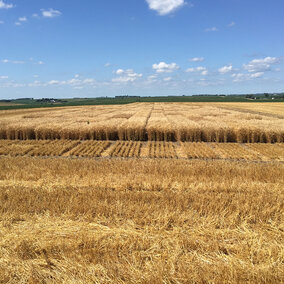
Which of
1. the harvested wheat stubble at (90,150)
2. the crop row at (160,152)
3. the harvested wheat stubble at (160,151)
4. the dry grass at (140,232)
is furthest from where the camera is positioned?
the harvested wheat stubble at (90,150)

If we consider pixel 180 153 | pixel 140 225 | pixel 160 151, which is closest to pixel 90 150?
pixel 160 151

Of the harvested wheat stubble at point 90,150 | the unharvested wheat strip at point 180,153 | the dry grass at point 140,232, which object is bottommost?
the unharvested wheat strip at point 180,153

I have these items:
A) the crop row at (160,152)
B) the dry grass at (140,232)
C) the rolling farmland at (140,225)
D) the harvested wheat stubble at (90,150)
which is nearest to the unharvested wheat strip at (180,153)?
the crop row at (160,152)

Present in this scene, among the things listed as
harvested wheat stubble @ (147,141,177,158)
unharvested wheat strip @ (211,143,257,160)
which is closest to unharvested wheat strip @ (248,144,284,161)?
unharvested wheat strip @ (211,143,257,160)

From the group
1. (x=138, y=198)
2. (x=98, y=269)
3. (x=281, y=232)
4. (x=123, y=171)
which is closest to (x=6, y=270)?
(x=98, y=269)

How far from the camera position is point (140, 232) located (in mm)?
4438

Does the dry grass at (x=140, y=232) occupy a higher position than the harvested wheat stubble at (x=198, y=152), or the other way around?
the dry grass at (x=140, y=232)

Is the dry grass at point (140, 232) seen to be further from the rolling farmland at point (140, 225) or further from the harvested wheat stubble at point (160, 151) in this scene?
the harvested wheat stubble at point (160, 151)

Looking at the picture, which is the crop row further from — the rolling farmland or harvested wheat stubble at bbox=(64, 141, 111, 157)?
the rolling farmland

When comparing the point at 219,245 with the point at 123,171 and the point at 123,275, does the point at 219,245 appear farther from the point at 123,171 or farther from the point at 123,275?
the point at 123,171

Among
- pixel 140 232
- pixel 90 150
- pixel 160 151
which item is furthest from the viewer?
pixel 90 150

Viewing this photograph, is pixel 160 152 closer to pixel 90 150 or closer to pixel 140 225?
pixel 90 150

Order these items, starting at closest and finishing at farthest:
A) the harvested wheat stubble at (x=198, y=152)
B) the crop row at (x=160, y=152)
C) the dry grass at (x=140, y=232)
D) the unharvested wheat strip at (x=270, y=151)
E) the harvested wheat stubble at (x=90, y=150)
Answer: the dry grass at (x=140, y=232) → the unharvested wheat strip at (x=270, y=151) → the harvested wheat stubble at (x=198, y=152) → the crop row at (x=160, y=152) → the harvested wheat stubble at (x=90, y=150)

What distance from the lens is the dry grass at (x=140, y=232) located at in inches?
129
